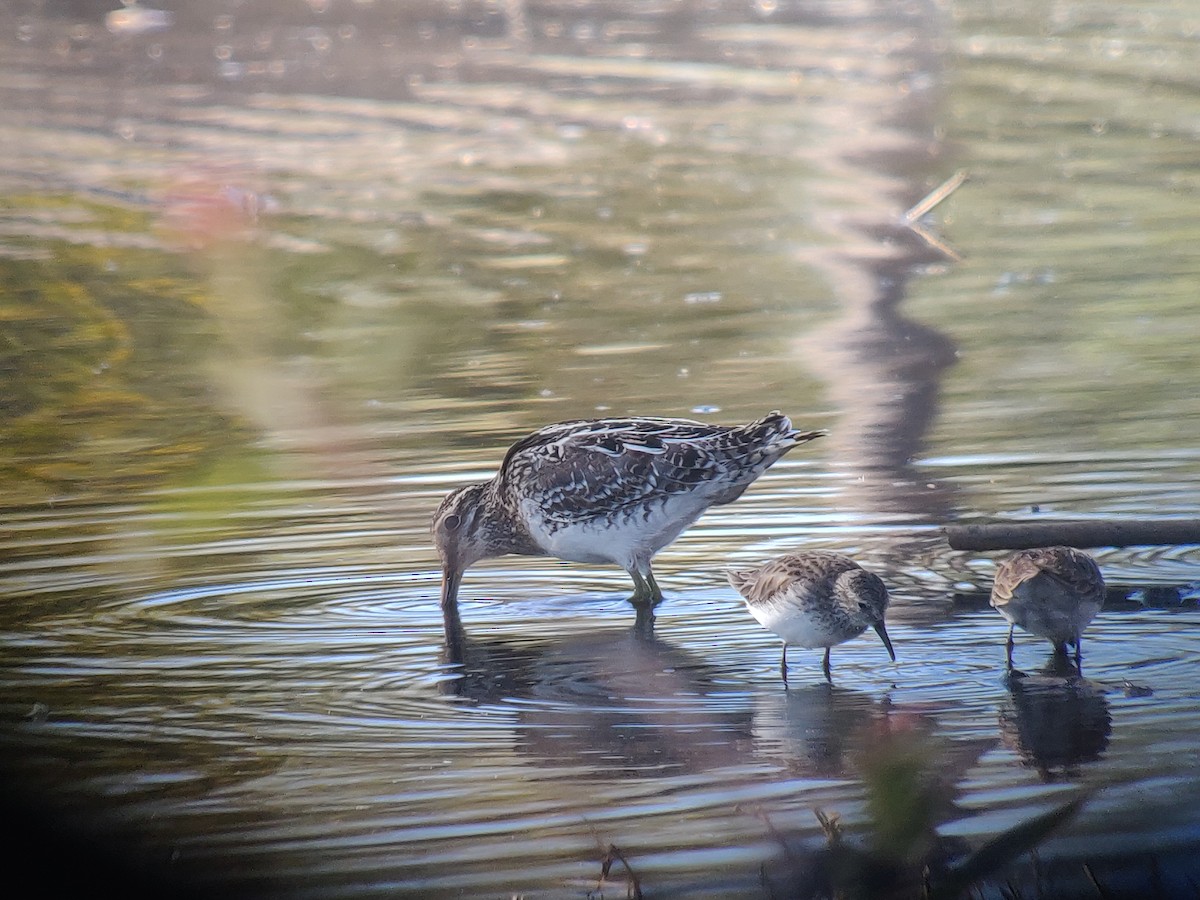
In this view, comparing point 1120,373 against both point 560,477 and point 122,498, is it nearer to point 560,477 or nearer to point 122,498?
point 560,477

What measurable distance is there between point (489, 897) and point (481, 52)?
978 inches

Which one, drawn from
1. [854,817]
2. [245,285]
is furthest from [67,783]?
[245,285]

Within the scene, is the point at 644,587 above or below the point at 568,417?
above

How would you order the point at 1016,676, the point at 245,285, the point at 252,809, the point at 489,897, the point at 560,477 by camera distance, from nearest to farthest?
the point at 489,897, the point at 252,809, the point at 1016,676, the point at 560,477, the point at 245,285

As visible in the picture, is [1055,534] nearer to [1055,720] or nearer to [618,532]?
[1055,720]

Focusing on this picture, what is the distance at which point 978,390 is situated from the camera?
37.7ft

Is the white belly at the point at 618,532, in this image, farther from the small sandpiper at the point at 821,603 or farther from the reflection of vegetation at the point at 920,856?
the reflection of vegetation at the point at 920,856

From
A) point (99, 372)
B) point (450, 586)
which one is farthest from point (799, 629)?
point (99, 372)

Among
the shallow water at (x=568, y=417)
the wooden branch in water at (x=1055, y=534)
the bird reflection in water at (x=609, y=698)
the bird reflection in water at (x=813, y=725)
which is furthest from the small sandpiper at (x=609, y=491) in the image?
the bird reflection in water at (x=813, y=725)

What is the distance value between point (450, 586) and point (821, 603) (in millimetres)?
2131

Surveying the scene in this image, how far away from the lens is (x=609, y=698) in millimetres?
6945

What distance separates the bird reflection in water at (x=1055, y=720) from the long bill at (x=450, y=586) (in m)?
2.55

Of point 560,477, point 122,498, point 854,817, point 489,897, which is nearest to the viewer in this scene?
point 489,897

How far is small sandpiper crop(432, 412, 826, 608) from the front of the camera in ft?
27.3
